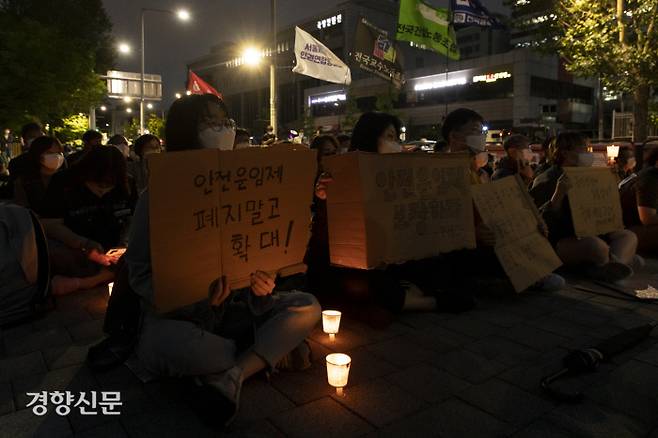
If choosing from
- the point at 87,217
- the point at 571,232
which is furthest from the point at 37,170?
the point at 571,232

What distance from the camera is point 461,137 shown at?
16.3 ft

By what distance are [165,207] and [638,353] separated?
3.15 m

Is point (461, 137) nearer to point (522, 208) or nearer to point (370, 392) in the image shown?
point (522, 208)

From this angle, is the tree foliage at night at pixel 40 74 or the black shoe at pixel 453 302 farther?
the tree foliage at night at pixel 40 74

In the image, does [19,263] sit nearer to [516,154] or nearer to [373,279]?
[373,279]

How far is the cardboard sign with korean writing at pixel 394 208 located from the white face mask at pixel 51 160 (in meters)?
3.56

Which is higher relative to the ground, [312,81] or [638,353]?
[312,81]

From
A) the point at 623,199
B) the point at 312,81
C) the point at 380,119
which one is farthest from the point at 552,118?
the point at 380,119

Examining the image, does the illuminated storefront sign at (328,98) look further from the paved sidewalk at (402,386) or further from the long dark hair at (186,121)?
the long dark hair at (186,121)

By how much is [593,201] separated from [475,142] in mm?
1606

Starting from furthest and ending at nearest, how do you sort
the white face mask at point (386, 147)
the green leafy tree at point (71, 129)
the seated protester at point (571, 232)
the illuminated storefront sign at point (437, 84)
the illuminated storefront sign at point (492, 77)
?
1. the illuminated storefront sign at point (437, 84)
2. the illuminated storefront sign at point (492, 77)
3. the green leafy tree at point (71, 129)
4. the seated protester at point (571, 232)
5. the white face mask at point (386, 147)

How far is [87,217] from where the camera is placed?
473 cm

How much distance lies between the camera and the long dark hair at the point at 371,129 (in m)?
4.24

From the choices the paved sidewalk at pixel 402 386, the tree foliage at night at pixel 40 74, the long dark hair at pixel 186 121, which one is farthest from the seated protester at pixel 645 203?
the tree foliage at night at pixel 40 74
